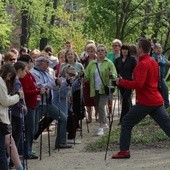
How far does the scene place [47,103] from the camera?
1030cm

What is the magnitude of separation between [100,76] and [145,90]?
12.2 ft

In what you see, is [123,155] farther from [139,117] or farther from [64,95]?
[64,95]

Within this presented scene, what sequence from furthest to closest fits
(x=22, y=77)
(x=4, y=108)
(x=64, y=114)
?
1. (x=64, y=114)
2. (x=22, y=77)
3. (x=4, y=108)

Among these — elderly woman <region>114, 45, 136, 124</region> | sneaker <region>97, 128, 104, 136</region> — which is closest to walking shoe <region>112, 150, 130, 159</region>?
sneaker <region>97, 128, 104, 136</region>

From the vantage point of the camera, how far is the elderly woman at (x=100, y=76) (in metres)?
12.6

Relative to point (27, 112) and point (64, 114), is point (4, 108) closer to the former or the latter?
point (27, 112)

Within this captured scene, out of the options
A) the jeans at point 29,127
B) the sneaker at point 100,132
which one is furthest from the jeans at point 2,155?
the sneaker at point 100,132

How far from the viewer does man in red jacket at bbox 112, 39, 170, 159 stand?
9.09 meters

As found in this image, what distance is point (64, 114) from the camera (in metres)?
10.7

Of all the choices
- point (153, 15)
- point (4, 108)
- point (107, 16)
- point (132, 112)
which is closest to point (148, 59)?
point (132, 112)

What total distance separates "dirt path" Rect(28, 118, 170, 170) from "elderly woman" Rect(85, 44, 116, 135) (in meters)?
1.98

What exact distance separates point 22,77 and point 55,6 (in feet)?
95.2

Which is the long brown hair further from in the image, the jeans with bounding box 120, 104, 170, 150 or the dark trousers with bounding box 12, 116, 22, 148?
the jeans with bounding box 120, 104, 170, 150

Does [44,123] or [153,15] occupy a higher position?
[153,15]
